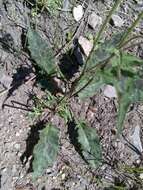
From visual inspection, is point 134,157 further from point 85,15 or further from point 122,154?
point 85,15

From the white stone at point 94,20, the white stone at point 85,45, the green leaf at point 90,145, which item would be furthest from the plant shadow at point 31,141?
the white stone at point 94,20

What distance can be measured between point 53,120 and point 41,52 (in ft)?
1.09

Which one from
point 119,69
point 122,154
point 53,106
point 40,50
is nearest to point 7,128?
point 53,106

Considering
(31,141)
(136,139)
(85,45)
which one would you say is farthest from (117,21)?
(31,141)

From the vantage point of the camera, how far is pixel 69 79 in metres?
2.18

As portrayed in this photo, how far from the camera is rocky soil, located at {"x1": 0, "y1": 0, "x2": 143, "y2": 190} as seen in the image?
77.6 inches

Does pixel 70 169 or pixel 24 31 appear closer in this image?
pixel 70 169

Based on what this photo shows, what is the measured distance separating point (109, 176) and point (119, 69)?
2.31ft

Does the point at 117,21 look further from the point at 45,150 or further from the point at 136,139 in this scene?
the point at 45,150

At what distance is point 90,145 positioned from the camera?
2057 mm

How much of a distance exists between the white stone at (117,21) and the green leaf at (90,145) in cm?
65

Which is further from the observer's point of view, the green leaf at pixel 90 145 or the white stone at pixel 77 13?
the white stone at pixel 77 13

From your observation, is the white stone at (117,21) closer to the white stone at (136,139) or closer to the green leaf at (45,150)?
the white stone at (136,139)

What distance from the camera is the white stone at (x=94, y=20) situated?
231cm
